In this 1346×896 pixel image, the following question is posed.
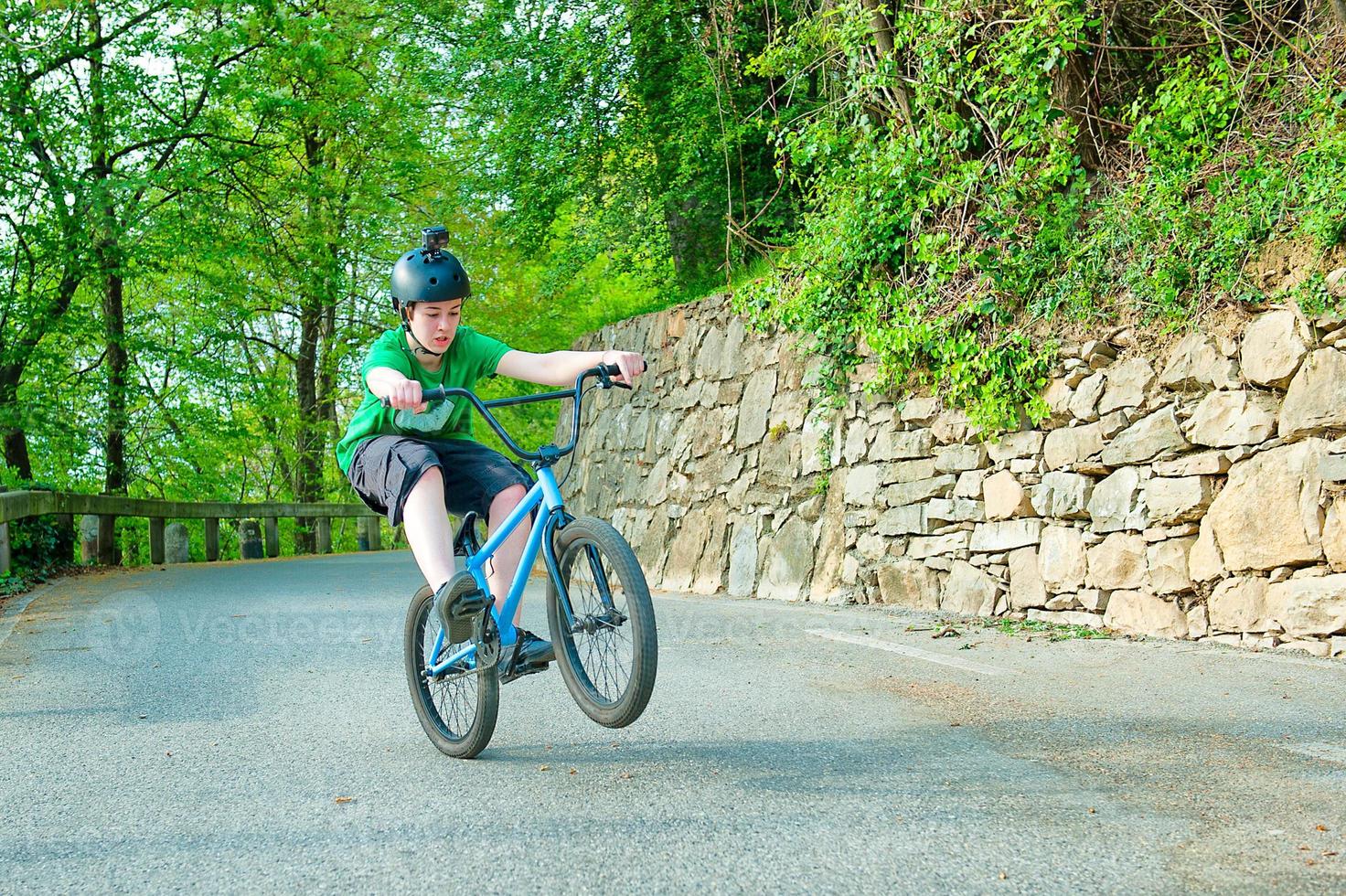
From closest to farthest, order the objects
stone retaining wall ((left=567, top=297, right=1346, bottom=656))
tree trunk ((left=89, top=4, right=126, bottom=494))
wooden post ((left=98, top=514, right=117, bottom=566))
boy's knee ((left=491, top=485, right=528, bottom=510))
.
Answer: boy's knee ((left=491, top=485, right=528, bottom=510)) < stone retaining wall ((left=567, top=297, right=1346, bottom=656)) < tree trunk ((left=89, top=4, right=126, bottom=494)) < wooden post ((left=98, top=514, right=117, bottom=566))

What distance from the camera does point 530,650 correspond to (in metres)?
4.07

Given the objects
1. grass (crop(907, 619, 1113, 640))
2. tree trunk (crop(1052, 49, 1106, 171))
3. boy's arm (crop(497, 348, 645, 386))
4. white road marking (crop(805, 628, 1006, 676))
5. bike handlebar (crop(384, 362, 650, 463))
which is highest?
tree trunk (crop(1052, 49, 1106, 171))

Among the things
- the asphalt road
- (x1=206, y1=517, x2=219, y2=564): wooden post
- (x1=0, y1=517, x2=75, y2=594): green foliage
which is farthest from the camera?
(x1=206, y1=517, x2=219, y2=564): wooden post

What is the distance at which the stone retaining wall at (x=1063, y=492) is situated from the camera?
6.46m

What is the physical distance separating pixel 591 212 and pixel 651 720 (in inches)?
522

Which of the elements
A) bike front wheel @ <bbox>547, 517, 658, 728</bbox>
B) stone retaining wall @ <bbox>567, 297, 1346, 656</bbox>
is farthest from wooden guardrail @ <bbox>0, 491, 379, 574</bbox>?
bike front wheel @ <bbox>547, 517, 658, 728</bbox>

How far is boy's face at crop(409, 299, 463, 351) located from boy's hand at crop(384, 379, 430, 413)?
0.44 metres

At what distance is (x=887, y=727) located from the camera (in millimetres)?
4539

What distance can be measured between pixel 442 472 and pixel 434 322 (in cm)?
54

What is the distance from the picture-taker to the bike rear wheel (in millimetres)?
4090

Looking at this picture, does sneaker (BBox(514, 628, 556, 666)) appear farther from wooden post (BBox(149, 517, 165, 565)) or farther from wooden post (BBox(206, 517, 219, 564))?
wooden post (BBox(206, 517, 219, 564))

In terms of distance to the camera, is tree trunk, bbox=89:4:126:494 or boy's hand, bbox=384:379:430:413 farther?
tree trunk, bbox=89:4:126:494

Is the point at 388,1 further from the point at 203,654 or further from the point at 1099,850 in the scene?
the point at 1099,850

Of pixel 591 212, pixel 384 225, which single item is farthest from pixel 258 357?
pixel 591 212
